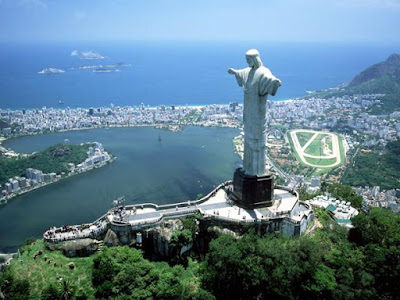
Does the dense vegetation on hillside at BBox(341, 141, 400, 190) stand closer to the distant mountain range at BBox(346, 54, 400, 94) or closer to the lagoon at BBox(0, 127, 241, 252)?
the lagoon at BBox(0, 127, 241, 252)

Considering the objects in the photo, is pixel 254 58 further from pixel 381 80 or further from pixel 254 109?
pixel 381 80

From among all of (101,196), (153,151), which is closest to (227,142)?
(153,151)

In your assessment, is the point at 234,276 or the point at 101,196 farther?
the point at 101,196

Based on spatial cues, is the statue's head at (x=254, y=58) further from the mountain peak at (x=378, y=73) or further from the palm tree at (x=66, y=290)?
the mountain peak at (x=378, y=73)

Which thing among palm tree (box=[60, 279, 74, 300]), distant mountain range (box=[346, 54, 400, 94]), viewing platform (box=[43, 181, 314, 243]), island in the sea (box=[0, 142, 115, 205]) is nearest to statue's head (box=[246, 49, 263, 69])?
viewing platform (box=[43, 181, 314, 243])

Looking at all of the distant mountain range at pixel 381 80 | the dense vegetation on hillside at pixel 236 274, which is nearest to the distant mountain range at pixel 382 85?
the distant mountain range at pixel 381 80

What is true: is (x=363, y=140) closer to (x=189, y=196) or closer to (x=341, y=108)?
(x=341, y=108)

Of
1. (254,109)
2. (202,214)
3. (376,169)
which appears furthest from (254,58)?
(376,169)
